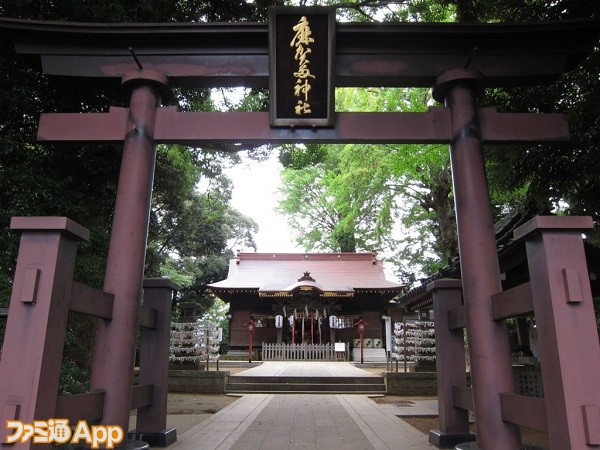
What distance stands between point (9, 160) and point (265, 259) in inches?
784

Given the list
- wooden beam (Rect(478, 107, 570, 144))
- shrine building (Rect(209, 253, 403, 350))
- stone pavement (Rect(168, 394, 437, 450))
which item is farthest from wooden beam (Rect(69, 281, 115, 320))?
shrine building (Rect(209, 253, 403, 350))

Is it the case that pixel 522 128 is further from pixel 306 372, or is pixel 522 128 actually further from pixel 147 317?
pixel 306 372

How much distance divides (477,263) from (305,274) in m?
17.2

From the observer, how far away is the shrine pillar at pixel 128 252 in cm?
335

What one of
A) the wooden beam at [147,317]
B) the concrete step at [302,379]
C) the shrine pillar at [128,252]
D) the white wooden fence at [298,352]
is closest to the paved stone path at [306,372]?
the concrete step at [302,379]

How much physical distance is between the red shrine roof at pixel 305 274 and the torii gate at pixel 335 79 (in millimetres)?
16298

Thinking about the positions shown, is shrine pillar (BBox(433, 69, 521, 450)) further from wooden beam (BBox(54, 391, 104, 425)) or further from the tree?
the tree

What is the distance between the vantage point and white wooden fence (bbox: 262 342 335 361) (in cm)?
1895

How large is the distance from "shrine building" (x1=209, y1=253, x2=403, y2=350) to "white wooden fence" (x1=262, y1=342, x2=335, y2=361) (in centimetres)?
142

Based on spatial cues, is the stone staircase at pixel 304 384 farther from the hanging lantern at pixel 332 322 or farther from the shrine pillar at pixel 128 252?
the hanging lantern at pixel 332 322

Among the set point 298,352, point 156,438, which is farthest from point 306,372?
point 156,438

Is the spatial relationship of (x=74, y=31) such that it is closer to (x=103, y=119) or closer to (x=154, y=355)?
(x=103, y=119)

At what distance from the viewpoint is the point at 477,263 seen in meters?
3.57

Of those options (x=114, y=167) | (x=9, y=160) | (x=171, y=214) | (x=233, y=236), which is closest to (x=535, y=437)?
(x=114, y=167)
